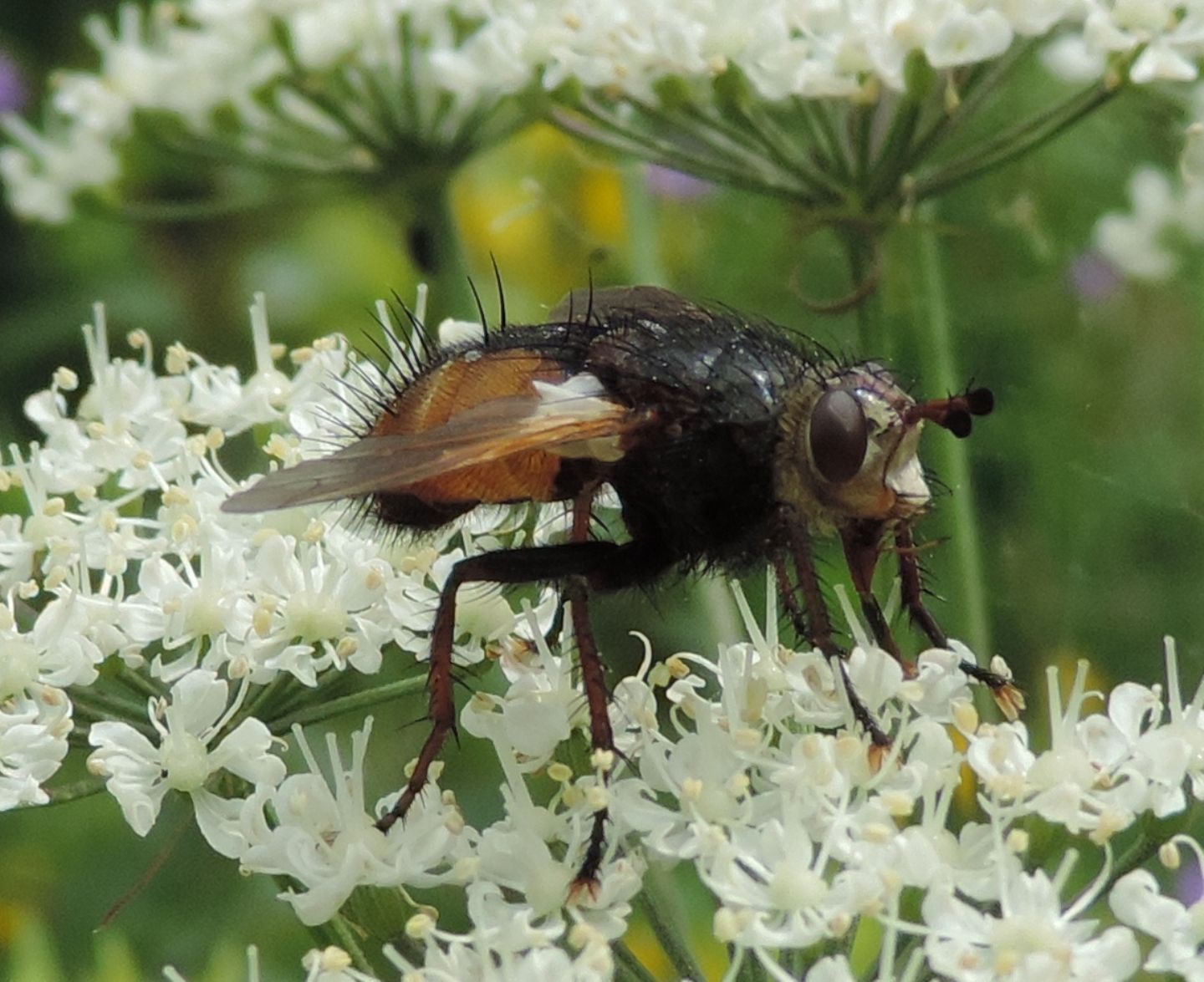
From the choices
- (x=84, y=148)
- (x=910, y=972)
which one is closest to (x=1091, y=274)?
(x=84, y=148)

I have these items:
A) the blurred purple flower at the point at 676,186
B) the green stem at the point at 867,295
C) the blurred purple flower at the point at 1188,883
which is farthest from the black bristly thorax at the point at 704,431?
the blurred purple flower at the point at 676,186

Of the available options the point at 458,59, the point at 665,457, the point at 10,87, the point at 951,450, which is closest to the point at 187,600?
the point at 665,457

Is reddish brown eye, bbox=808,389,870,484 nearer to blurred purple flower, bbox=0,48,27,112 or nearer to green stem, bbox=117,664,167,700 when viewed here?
green stem, bbox=117,664,167,700

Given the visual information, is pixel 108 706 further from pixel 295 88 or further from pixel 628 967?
pixel 295 88

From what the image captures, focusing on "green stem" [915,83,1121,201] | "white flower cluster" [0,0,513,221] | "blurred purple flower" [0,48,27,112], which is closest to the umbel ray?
"green stem" [915,83,1121,201]

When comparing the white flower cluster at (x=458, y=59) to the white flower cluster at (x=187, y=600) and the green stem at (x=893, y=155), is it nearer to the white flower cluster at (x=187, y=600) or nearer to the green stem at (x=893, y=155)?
the green stem at (x=893, y=155)

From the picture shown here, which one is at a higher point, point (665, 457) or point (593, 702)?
point (665, 457)
